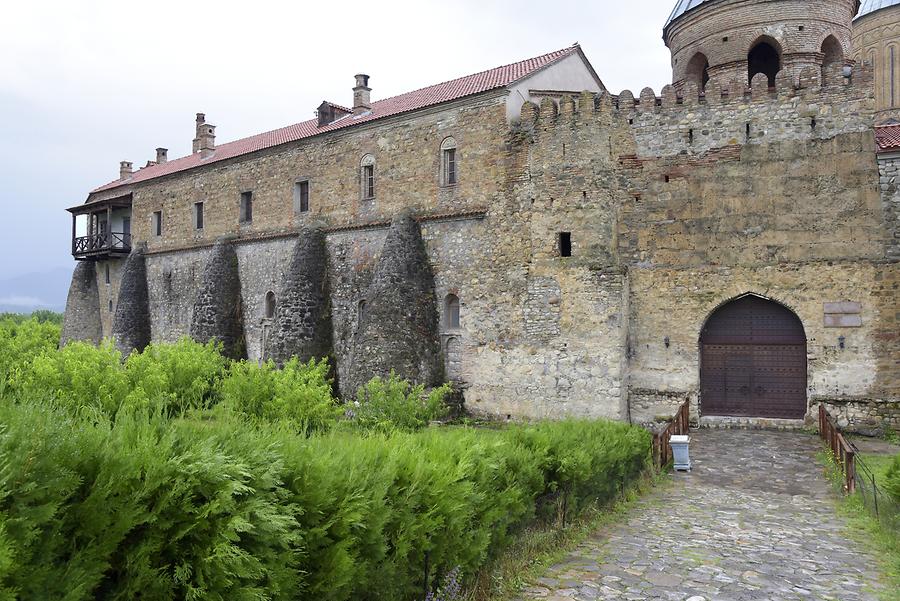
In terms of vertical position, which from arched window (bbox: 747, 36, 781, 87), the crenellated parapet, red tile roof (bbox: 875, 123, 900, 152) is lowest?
red tile roof (bbox: 875, 123, 900, 152)

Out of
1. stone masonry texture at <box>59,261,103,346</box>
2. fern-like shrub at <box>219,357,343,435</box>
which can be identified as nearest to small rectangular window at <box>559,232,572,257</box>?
fern-like shrub at <box>219,357,343,435</box>

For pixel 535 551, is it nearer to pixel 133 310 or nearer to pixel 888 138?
pixel 888 138

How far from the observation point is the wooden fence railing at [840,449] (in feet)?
35.7

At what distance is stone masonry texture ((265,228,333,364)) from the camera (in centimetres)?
2394

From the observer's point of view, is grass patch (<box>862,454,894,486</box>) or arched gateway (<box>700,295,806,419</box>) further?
arched gateway (<box>700,295,806,419</box>)

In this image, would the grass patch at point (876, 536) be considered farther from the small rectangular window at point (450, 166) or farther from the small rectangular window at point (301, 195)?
the small rectangular window at point (301, 195)

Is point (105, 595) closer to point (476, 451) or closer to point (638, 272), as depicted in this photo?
point (476, 451)

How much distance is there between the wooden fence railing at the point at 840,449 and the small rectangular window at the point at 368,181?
1509cm

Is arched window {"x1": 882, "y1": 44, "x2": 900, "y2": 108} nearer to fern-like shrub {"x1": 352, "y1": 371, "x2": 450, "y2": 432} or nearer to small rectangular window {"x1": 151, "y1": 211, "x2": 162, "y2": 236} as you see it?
fern-like shrub {"x1": 352, "y1": 371, "x2": 450, "y2": 432}

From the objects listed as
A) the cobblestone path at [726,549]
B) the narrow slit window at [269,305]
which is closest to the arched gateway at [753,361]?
the cobblestone path at [726,549]

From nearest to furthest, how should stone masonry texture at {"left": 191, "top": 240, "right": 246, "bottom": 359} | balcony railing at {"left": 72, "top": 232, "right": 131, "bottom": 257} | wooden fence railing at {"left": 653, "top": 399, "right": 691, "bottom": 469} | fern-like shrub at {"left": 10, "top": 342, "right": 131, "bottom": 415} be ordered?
wooden fence railing at {"left": 653, "top": 399, "right": 691, "bottom": 469}
fern-like shrub at {"left": 10, "top": 342, "right": 131, "bottom": 415}
stone masonry texture at {"left": 191, "top": 240, "right": 246, "bottom": 359}
balcony railing at {"left": 72, "top": 232, "right": 131, "bottom": 257}

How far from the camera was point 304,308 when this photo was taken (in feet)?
79.4

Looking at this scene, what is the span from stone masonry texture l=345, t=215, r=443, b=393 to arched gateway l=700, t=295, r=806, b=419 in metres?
7.84

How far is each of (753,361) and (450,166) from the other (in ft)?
34.4
